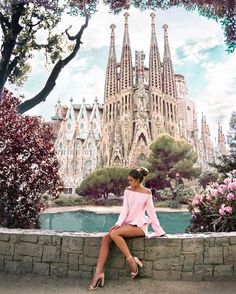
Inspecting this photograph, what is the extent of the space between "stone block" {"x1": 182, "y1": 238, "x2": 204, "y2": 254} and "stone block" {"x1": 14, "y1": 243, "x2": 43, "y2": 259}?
174cm

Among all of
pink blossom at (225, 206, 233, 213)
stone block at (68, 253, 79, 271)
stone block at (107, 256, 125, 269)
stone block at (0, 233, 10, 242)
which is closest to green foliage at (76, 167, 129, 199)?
pink blossom at (225, 206, 233, 213)

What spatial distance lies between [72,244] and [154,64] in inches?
1896

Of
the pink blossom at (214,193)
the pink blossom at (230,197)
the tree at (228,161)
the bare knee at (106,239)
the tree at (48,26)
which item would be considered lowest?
the bare knee at (106,239)

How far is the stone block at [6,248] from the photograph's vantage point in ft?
14.6

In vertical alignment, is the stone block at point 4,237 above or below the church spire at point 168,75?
below

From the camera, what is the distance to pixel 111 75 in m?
51.5

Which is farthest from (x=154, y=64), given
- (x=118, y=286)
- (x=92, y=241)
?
(x=118, y=286)

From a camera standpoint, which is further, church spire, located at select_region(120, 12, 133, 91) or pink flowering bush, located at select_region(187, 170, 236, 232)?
church spire, located at select_region(120, 12, 133, 91)

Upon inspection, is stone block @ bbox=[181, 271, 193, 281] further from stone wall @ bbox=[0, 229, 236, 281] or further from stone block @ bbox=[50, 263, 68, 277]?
stone block @ bbox=[50, 263, 68, 277]

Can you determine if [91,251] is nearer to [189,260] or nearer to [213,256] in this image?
[189,260]

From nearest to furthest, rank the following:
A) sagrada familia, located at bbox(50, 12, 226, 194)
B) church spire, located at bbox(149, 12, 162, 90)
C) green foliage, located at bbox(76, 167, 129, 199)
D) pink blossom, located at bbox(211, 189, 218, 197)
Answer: pink blossom, located at bbox(211, 189, 218, 197) < green foliage, located at bbox(76, 167, 129, 199) < sagrada familia, located at bbox(50, 12, 226, 194) < church spire, located at bbox(149, 12, 162, 90)

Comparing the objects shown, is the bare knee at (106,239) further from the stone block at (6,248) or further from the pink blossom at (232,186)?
the pink blossom at (232,186)

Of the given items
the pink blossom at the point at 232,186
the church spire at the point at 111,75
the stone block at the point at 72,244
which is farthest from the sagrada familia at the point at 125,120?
the stone block at the point at 72,244

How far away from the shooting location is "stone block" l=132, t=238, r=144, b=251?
4.12 meters
